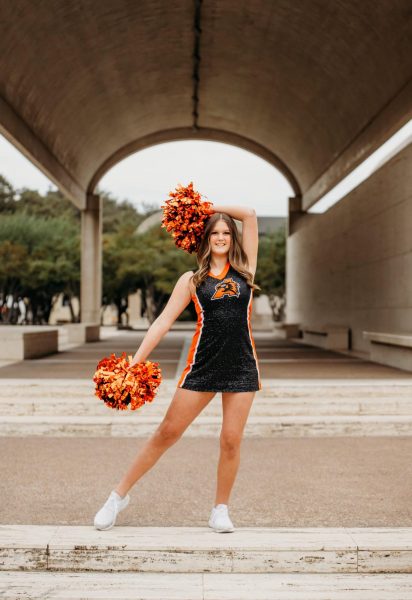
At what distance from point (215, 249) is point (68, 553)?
6.39ft

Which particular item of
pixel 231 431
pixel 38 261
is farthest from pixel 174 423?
pixel 38 261

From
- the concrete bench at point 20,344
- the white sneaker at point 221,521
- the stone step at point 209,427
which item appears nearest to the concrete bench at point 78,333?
the concrete bench at point 20,344

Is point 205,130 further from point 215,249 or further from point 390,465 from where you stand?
point 215,249

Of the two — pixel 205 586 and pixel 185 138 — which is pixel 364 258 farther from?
pixel 205 586

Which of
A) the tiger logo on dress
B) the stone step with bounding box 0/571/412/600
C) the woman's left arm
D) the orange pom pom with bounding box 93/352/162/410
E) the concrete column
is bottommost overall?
the stone step with bounding box 0/571/412/600

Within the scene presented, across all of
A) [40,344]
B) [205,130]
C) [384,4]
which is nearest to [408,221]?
[384,4]

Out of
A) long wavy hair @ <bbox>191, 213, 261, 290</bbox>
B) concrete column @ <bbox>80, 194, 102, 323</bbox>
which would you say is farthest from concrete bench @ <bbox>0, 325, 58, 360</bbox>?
long wavy hair @ <bbox>191, 213, 261, 290</bbox>

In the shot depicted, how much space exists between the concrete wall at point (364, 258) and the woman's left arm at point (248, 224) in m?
11.4

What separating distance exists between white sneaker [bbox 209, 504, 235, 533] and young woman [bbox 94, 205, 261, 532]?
1 centimetres

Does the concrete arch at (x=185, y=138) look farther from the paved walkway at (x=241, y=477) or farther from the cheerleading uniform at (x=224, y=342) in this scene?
the cheerleading uniform at (x=224, y=342)

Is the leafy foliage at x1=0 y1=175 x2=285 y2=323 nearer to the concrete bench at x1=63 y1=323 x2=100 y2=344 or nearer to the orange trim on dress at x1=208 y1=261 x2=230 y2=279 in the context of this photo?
the concrete bench at x1=63 y1=323 x2=100 y2=344

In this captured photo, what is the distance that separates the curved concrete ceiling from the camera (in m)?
15.3

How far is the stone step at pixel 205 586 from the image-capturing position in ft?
13.0

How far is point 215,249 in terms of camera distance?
4.47 metres
